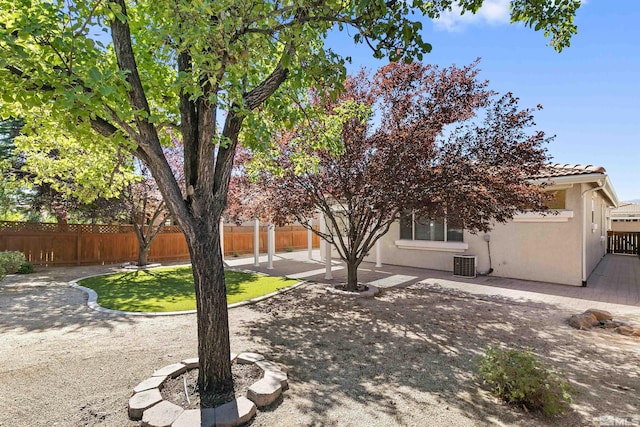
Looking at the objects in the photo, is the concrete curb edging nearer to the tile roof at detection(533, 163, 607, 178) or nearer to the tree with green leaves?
the tree with green leaves

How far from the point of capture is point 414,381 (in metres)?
3.81

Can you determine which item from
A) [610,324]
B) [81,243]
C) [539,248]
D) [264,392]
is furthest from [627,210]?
[81,243]

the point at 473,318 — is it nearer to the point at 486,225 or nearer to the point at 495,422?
the point at 486,225

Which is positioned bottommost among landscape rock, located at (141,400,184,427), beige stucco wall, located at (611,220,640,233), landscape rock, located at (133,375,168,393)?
landscape rock, located at (141,400,184,427)

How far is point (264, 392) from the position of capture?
128 inches

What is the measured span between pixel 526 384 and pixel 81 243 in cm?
1698

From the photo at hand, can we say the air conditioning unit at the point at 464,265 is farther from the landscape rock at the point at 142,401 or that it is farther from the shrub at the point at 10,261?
the shrub at the point at 10,261

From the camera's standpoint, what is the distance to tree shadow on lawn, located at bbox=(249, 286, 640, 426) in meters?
3.26

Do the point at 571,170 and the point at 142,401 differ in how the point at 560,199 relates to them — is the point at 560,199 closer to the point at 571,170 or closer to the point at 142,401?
the point at 571,170

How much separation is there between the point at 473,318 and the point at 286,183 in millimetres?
5500

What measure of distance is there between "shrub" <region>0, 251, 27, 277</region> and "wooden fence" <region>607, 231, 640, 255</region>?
99.4 ft

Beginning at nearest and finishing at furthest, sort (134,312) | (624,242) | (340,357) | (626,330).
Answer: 1. (340,357)
2. (626,330)
3. (134,312)
4. (624,242)

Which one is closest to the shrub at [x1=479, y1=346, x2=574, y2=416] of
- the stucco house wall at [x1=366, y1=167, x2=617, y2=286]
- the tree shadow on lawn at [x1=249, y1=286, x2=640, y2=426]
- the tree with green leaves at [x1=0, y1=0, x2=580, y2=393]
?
the tree shadow on lawn at [x1=249, y1=286, x2=640, y2=426]

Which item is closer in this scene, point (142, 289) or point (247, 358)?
point (247, 358)
